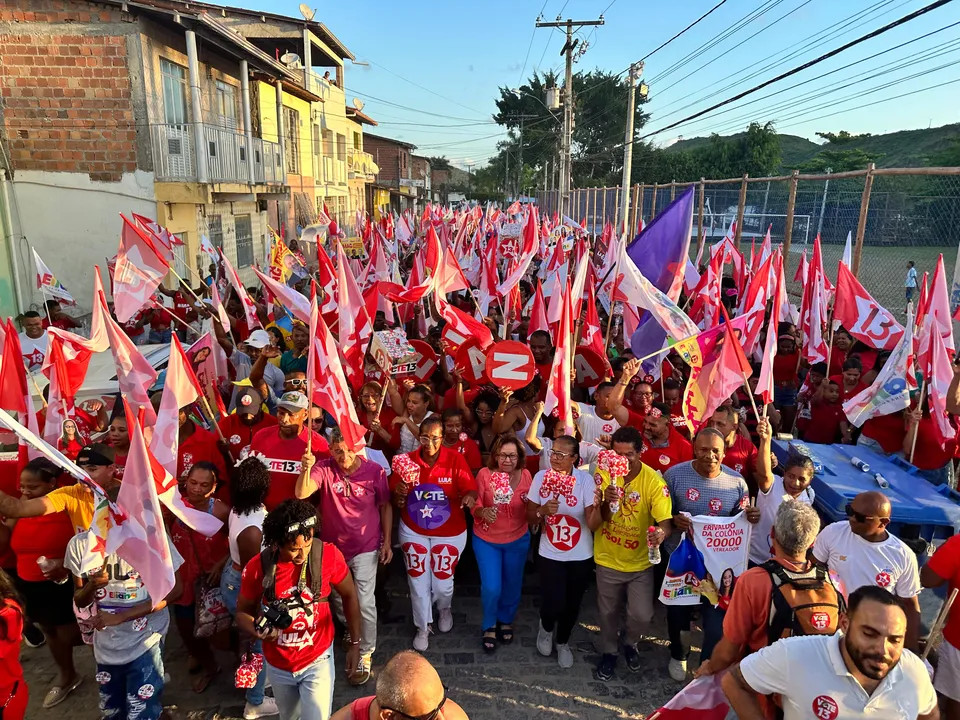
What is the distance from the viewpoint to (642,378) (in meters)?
6.12

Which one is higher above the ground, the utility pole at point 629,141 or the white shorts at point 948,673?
the utility pole at point 629,141

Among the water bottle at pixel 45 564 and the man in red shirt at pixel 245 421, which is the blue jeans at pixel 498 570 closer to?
the man in red shirt at pixel 245 421

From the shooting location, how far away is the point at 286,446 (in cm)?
458

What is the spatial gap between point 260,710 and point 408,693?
7.57 feet

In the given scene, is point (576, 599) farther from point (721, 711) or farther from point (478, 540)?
point (721, 711)

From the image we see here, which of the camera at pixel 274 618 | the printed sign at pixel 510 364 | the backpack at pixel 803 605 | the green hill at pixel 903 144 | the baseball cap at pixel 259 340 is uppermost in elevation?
the green hill at pixel 903 144

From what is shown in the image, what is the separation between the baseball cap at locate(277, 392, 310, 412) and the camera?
4.66m

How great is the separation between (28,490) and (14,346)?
1.41 metres

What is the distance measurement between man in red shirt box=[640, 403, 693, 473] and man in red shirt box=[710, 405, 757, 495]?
10.2 inches

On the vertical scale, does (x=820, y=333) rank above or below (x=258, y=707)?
above

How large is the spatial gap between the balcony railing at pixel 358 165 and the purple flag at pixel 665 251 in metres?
32.8

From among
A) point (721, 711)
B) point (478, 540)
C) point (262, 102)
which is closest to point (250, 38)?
point (262, 102)

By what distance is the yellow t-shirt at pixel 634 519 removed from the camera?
4184mm

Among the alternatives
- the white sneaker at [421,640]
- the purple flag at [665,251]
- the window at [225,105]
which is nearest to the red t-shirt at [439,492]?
the white sneaker at [421,640]
